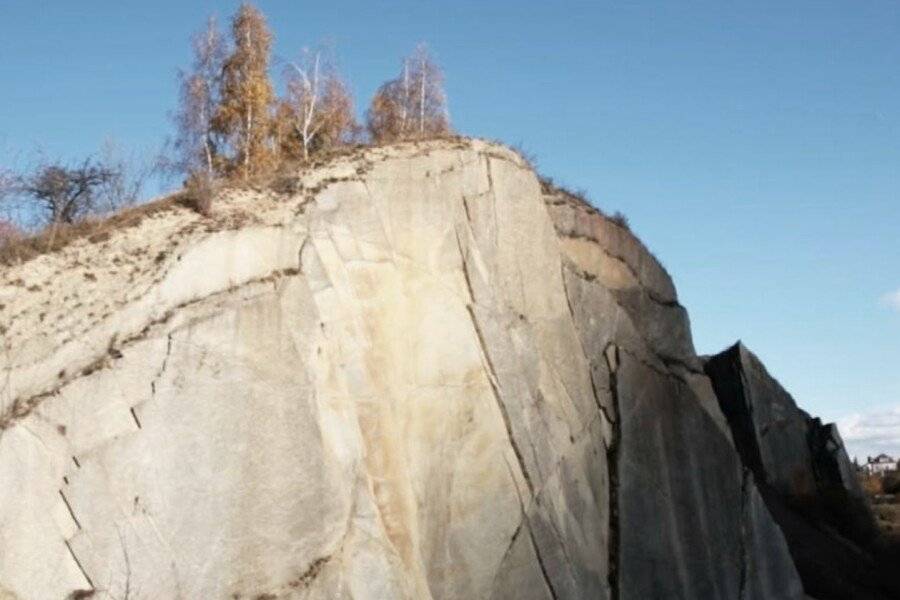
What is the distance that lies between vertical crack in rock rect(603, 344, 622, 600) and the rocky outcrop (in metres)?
16.5

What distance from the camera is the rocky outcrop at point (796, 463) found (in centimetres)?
4219

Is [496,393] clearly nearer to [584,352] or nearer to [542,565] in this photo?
[542,565]

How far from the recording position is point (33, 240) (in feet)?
56.5

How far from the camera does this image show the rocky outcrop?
42188 millimetres

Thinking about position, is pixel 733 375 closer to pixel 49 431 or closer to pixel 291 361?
pixel 291 361

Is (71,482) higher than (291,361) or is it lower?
lower

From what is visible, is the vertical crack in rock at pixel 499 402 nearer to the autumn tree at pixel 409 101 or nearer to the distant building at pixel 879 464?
the autumn tree at pixel 409 101

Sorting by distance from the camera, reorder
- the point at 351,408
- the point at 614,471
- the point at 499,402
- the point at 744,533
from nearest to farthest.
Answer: the point at 351,408, the point at 499,402, the point at 614,471, the point at 744,533

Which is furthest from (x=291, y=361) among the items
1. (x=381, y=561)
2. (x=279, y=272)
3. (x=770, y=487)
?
(x=770, y=487)

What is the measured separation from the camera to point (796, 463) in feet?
152

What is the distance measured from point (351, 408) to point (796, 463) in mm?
31895

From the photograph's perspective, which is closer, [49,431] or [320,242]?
[49,431]

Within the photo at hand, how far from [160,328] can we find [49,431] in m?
2.18

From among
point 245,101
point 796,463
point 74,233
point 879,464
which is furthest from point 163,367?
point 879,464
